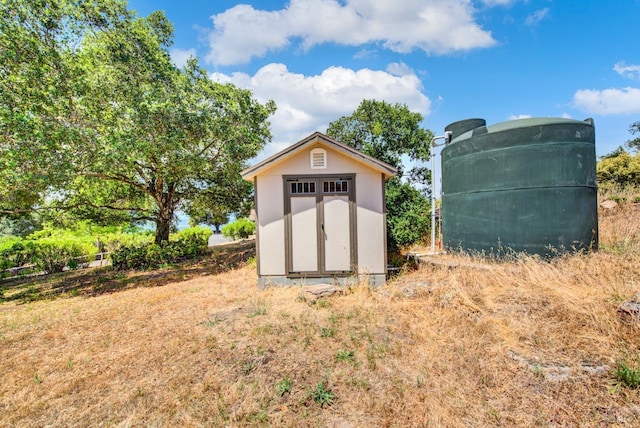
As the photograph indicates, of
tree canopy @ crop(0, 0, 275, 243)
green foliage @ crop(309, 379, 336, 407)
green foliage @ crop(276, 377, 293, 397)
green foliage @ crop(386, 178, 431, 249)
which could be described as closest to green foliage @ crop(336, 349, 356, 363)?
green foliage @ crop(309, 379, 336, 407)

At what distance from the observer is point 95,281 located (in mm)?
8281

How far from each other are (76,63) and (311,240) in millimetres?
9012

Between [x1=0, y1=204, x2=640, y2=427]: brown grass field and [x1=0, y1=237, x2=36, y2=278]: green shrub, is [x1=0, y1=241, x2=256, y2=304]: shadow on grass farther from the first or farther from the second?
[x1=0, y1=204, x2=640, y2=427]: brown grass field

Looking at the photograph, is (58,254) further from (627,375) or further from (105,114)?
(627,375)

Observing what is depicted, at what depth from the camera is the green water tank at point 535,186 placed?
17.7 ft

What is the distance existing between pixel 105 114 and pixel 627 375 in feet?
36.4

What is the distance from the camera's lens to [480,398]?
8.32ft

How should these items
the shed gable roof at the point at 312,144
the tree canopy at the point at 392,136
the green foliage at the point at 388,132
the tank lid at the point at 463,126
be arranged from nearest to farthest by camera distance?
the shed gable roof at the point at 312,144 → the tank lid at the point at 463,126 → the tree canopy at the point at 392,136 → the green foliage at the point at 388,132

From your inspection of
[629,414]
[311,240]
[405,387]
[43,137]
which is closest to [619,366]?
[629,414]

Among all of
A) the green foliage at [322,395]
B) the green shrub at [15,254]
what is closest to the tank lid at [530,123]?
the green foliage at [322,395]

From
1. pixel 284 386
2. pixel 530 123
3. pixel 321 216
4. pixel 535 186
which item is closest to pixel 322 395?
pixel 284 386

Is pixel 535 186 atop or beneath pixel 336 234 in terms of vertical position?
atop

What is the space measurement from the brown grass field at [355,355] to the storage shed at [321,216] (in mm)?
673

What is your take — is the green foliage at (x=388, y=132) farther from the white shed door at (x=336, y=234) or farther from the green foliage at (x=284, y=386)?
the green foliage at (x=284, y=386)
